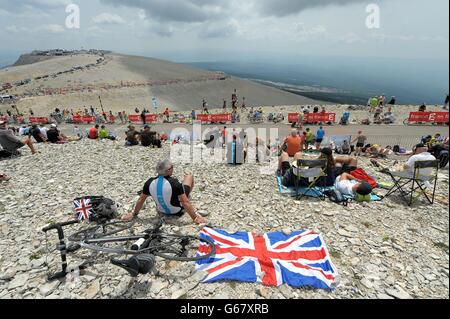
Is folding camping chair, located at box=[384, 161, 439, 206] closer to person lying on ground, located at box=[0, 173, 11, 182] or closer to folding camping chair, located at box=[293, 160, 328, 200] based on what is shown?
folding camping chair, located at box=[293, 160, 328, 200]

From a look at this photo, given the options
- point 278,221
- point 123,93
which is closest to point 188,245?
point 278,221

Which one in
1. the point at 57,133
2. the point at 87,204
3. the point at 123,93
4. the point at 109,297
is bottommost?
the point at 109,297

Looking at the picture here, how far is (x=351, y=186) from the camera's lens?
7.80 metres

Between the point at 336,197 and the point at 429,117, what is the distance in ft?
71.4

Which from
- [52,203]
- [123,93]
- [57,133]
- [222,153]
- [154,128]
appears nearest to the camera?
[52,203]

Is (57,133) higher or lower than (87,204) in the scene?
higher

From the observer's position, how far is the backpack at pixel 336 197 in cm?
735

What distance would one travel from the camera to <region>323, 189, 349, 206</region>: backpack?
735cm

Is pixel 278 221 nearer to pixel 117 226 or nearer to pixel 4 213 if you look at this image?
pixel 117 226

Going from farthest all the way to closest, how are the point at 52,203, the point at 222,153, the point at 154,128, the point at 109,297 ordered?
1. the point at 154,128
2. the point at 222,153
3. the point at 52,203
4. the point at 109,297

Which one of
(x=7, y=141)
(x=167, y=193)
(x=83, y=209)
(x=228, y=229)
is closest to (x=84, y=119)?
(x=7, y=141)

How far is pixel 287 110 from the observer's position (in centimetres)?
3197

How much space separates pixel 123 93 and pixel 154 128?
123 ft

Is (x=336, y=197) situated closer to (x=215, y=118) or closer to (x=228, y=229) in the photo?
(x=228, y=229)
